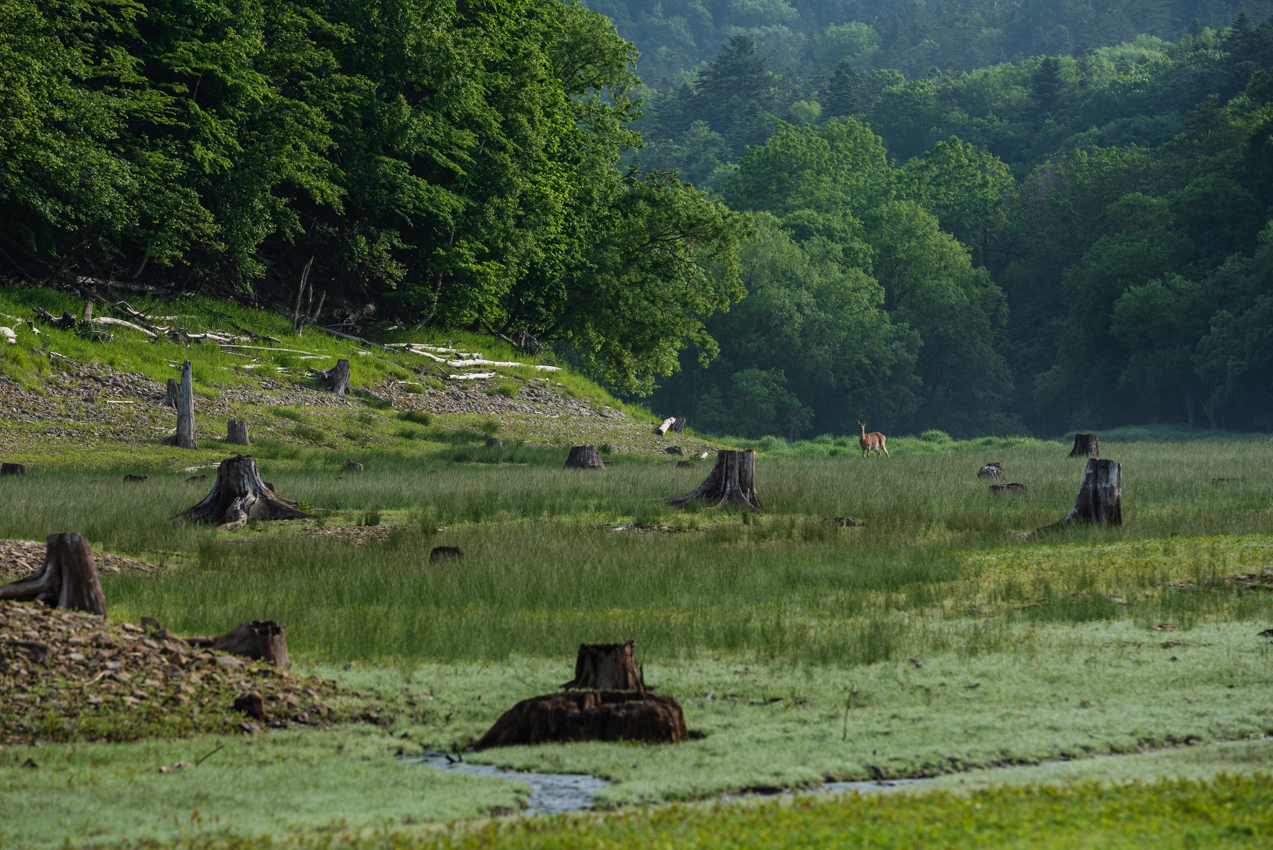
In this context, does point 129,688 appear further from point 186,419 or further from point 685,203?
point 685,203

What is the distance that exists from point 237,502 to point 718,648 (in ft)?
32.1

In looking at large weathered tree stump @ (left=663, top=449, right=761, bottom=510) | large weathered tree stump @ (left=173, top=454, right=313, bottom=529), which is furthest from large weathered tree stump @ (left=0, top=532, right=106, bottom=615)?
large weathered tree stump @ (left=663, top=449, right=761, bottom=510)

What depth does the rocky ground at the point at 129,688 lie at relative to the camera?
24.4ft

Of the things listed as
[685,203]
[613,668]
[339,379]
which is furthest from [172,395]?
[685,203]

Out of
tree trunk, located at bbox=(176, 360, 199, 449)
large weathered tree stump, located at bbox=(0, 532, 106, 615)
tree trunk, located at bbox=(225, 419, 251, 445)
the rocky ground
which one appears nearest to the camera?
the rocky ground

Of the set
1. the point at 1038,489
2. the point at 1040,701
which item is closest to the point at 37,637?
the point at 1040,701

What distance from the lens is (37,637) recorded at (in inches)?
323

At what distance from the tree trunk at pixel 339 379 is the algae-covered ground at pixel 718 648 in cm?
1085

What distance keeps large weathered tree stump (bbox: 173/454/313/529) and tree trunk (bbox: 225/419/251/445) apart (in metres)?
10.6

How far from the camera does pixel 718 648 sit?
10047 millimetres

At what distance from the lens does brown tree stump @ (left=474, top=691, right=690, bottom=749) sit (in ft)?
24.0

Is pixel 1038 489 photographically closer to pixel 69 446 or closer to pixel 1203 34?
pixel 69 446

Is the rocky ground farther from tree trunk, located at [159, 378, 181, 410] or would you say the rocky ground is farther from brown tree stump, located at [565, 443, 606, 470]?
tree trunk, located at [159, 378, 181, 410]

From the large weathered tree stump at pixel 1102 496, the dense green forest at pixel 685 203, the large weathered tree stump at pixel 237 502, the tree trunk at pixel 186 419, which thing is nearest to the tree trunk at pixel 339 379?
the dense green forest at pixel 685 203
